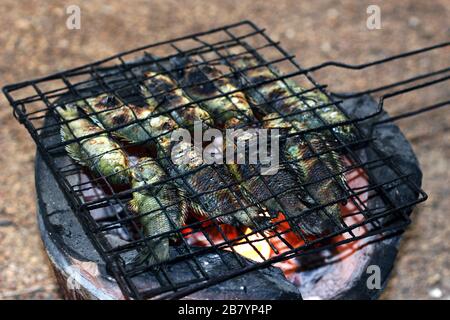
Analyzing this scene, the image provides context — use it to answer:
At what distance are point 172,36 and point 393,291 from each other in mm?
2968

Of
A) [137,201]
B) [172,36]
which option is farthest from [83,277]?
[172,36]

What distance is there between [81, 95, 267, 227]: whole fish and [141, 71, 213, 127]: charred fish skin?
0.08m

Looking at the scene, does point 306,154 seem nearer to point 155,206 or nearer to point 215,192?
point 215,192

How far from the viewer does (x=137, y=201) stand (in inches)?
100

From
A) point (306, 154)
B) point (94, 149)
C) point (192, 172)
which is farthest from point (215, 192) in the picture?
point (94, 149)

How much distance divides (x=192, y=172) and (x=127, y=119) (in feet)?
1.90

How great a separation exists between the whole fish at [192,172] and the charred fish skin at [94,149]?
0.24 ft

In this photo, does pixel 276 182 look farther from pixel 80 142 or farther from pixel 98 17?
pixel 98 17

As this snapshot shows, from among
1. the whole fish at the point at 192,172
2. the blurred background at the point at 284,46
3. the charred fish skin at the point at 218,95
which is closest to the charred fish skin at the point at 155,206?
the whole fish at the point at 192,172

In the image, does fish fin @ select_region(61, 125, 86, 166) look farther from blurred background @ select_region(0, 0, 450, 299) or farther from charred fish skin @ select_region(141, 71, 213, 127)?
blurred background @ select_region(0, 0, 450, 299)

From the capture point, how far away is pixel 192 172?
2451 millimetres

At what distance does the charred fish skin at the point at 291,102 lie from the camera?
2959 millimetres

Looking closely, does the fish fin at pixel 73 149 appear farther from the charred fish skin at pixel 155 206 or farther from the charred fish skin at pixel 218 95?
the charred fish skin at pixel 218 95

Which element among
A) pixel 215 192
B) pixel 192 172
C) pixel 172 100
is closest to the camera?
pixel 192 172
